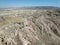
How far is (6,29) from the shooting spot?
13.8 m

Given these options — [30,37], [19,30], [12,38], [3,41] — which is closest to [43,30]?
[30,37]

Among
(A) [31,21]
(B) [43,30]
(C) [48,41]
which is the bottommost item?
(C) [48,41]

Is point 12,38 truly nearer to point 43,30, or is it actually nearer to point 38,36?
point 38,36

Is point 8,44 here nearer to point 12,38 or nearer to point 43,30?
point 12,38

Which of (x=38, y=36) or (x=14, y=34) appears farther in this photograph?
(x=38, y=36)

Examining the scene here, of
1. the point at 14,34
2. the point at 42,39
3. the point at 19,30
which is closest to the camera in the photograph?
the point at 14,34

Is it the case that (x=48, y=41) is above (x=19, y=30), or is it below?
below

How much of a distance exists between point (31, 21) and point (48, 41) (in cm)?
400

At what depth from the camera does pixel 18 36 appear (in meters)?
13.8

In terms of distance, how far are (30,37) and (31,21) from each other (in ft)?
13.1

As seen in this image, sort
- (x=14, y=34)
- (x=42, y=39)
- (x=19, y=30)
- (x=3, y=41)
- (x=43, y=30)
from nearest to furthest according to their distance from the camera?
(x=3, y=41) → (x=14, y=34) → (x=19, y=30) → (x=42, y=39) → (x=43, y=30)

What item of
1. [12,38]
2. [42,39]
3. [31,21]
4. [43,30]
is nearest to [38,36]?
[42,39]

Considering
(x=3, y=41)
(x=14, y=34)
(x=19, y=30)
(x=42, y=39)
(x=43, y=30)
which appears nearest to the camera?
(x=3, y=41)

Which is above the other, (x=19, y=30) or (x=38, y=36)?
(x=19, y=30)
